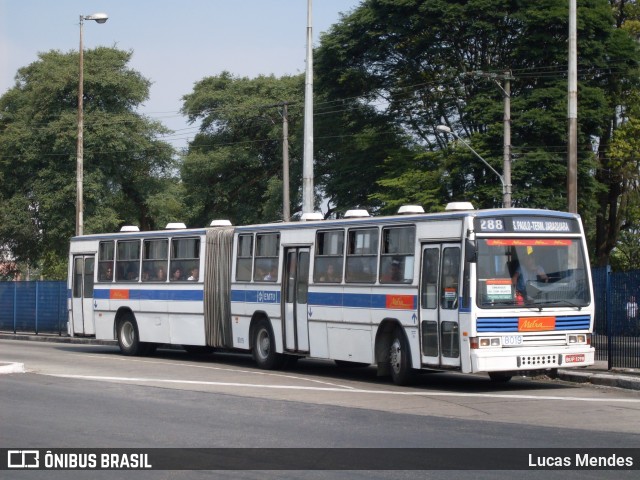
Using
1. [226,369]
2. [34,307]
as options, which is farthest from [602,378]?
[34,307]

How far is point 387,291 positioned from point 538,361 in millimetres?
3099

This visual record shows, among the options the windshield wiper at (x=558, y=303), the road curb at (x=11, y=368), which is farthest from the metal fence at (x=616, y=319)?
the road curb at (x=11, y=368)

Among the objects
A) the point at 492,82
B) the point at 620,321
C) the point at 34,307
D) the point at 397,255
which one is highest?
the point at 492,82

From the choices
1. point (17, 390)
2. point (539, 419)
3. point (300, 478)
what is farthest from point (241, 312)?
point (300, 478)

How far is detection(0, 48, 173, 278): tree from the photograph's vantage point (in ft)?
194

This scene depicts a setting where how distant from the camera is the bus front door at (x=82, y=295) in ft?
93.9

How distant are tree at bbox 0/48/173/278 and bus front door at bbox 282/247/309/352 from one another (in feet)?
126

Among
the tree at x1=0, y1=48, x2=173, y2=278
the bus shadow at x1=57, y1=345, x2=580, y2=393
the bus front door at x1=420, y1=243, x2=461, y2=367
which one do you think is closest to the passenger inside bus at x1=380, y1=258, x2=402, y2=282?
the bus front door at x1=420, y1=243, x2=461, y2=367

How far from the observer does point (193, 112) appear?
245 feet

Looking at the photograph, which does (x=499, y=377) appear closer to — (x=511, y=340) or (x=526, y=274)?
(x=511, y=340)

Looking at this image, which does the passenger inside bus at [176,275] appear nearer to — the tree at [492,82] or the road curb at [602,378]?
the road curb at [602,378]

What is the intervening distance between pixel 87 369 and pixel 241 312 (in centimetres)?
349

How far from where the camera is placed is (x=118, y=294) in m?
27.4

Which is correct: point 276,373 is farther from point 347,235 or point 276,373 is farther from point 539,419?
point 539,419
